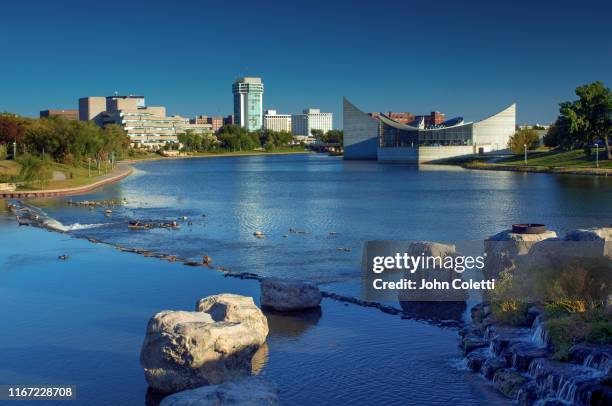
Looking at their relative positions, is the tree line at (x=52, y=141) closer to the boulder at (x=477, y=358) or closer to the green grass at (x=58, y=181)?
the green grass at (x=58, y=181)

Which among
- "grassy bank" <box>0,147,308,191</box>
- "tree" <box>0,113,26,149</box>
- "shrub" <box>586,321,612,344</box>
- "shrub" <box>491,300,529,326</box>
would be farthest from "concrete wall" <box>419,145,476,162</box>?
"shrub" <box>586,321,612,344</box>

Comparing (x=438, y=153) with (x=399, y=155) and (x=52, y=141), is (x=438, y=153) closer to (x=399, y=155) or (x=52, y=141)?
(x=399, y=155)

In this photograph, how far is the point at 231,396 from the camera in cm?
1116

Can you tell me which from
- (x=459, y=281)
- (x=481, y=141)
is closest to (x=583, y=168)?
(x=481, y=141)

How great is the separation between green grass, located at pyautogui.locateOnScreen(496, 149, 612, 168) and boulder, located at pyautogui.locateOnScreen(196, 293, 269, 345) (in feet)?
237

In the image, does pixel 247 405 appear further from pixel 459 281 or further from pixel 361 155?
pixel 361 155

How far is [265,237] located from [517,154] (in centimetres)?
8396

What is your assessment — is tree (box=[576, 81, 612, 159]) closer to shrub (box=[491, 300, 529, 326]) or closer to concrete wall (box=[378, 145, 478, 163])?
concrete wall (box=[378, 145, 478, 163])

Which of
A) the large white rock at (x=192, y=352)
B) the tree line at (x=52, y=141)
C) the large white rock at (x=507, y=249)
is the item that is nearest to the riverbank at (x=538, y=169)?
the tree line at (x=52, y=141)

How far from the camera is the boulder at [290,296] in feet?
61.9

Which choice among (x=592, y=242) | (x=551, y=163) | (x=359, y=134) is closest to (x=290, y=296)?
(x=592, y=242)

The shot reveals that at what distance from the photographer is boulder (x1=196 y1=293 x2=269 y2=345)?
15.6 metres

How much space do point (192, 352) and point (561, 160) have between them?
279 feet

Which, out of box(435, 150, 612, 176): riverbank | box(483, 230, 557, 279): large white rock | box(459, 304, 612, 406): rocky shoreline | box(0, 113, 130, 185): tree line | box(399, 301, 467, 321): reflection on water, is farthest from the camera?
box(0, 113, 130, 185): tree line
